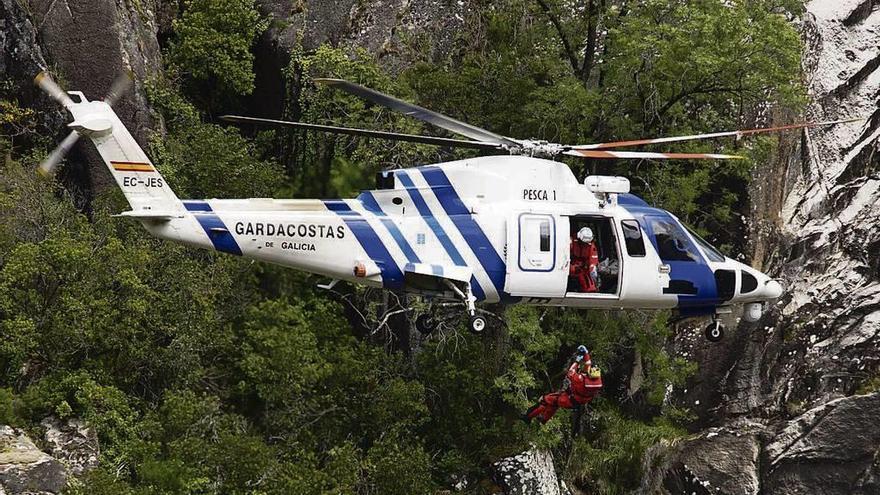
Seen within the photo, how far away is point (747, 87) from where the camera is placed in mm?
21312

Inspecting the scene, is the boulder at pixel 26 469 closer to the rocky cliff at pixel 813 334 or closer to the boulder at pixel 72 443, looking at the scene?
the boulder at pixel 72 443

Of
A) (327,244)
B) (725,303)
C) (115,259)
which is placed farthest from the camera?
(115,259)

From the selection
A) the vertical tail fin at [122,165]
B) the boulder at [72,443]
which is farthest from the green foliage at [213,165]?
the vertical tail fin at [122,165]

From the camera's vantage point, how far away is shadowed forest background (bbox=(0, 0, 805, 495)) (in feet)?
63.7

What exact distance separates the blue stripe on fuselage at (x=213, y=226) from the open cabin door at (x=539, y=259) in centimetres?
353

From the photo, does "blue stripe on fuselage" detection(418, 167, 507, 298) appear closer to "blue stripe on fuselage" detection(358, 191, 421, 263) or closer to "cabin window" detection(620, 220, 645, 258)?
"blue stripe on fuselage" detection(358, 191, 421, 263)

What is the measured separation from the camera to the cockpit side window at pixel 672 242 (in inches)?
689

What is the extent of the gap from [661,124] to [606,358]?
162 inches

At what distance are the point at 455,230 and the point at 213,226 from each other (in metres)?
3.10

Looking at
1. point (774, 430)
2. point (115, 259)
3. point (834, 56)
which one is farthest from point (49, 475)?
point (834, 56)

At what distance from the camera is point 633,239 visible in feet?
56.7

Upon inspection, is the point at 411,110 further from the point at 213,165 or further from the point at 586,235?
the point at 213,165

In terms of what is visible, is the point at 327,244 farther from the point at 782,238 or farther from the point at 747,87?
the point at 782,238

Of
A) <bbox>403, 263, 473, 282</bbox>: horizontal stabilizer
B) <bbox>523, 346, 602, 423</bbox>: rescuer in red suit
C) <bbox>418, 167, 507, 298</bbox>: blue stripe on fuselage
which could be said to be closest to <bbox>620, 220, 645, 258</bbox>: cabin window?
<bbox>418, 167, 507, 298</bbox>: blue stripe on fuselage
